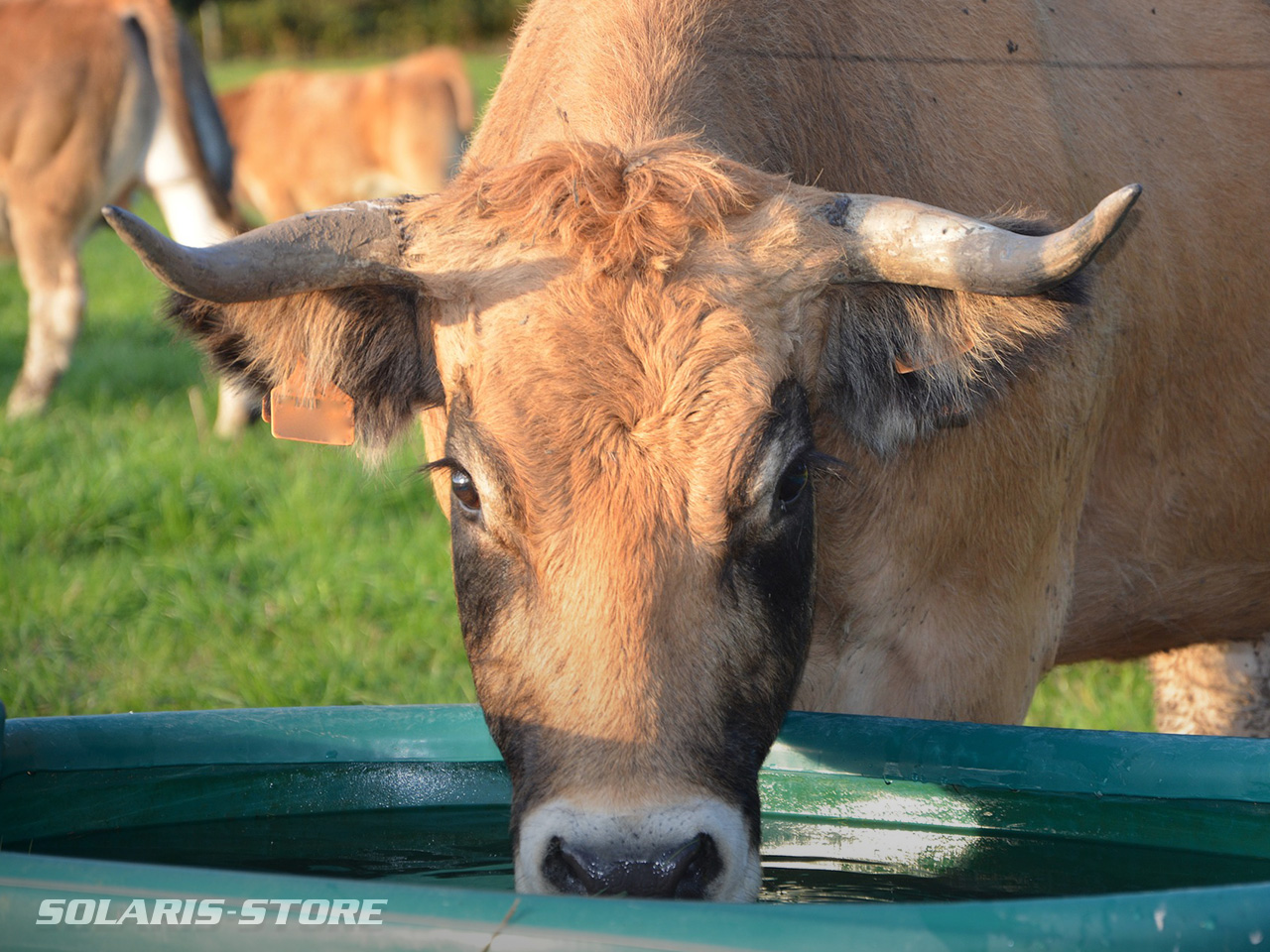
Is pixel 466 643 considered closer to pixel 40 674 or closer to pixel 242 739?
pixel 242 739

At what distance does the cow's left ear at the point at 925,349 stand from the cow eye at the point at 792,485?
27 cm

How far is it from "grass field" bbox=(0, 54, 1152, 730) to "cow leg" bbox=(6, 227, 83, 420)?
109cm

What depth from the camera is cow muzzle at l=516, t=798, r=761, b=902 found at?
1.94 meters

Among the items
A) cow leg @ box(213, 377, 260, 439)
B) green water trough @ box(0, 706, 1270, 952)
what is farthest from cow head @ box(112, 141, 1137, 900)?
cow leg @ box(213, 377, 260, 439)

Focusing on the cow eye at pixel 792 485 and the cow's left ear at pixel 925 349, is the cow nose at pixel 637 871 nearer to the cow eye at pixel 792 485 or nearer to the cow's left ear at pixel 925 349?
the cow eye at pixel 792 485

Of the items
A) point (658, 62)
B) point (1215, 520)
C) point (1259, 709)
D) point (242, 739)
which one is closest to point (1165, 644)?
point (1215, 520)

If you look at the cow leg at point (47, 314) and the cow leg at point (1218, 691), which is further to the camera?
the cow leg at point (47, 314)

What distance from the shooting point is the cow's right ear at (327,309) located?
239 cm

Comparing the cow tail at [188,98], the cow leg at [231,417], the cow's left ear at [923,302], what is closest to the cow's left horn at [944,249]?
the cow's left ear at [923,302]

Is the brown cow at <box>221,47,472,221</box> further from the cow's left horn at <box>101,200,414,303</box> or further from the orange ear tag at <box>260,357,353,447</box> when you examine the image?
the cow's left horn at <box>101,200,414,303</box>

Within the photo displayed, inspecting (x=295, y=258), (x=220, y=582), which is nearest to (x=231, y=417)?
(x=220, y=582)

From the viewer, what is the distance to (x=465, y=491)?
2398 mm

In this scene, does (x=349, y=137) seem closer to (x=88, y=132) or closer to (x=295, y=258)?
(x=88, y=132)

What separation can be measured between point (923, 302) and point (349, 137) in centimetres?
1544
